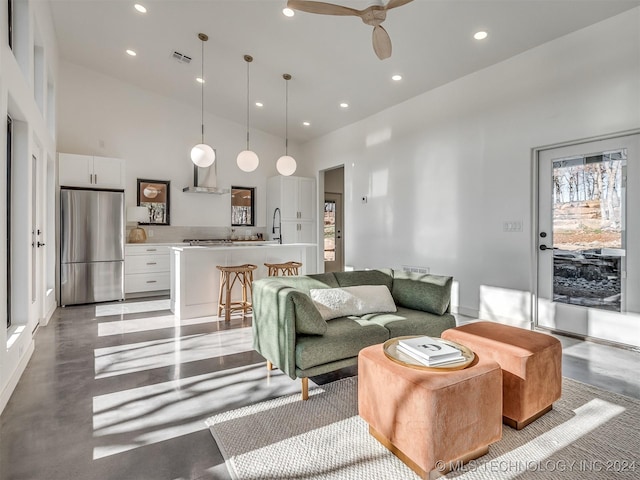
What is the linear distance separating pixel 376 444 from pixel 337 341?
75 cm

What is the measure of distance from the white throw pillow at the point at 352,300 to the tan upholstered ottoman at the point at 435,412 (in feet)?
3.51

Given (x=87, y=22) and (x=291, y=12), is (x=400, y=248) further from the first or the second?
(x=87, y=22)

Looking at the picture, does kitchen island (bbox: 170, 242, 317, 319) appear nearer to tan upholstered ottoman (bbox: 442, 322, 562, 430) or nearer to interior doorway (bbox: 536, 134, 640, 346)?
tan upholstered ottoman (bbox: 442, 322, 562, 430)

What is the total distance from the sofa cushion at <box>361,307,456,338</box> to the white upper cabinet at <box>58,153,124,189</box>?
508cm

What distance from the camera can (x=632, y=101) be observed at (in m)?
3.45

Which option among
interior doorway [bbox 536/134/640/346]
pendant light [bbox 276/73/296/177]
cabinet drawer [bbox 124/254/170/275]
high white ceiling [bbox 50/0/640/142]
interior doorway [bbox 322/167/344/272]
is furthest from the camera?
interior doorway [bbox 322/167/344/272]

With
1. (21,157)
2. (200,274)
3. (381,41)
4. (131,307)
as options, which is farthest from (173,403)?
(131,307)

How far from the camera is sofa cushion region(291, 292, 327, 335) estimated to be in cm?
249

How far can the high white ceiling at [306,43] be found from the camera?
3.74 meters

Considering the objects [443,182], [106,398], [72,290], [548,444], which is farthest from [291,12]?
[72,290]

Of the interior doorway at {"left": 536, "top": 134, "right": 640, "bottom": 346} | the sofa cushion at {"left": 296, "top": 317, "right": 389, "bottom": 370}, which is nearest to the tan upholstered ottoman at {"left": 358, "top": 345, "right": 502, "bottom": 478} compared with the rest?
the sofa cushion at {"left": 296, "top": 317, "right": 389, "bottom": 370}

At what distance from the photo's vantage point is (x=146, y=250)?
642cm

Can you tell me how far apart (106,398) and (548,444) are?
277cm

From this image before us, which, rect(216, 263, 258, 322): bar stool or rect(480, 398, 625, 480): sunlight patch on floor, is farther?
rect(216, 263, 258, 322): bar stool
